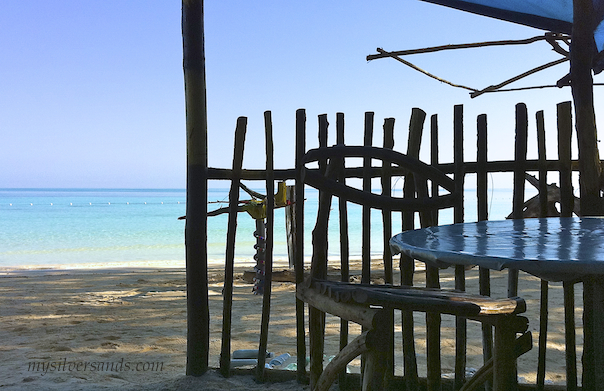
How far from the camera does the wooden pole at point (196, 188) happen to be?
2908 millimetres

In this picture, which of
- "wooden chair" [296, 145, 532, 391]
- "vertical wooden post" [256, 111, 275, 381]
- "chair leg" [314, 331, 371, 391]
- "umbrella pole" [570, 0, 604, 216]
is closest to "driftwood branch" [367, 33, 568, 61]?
"umbrella pole" [570, 0, 604, 216]

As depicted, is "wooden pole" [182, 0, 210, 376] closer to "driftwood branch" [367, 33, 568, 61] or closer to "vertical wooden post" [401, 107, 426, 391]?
"vertical wooden post" [401, 107, 426, 391]

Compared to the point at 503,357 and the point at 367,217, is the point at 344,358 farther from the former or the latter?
the point at 367,217

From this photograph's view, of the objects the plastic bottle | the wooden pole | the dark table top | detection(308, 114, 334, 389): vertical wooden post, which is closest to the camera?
the dark table top

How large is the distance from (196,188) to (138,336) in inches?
73.8

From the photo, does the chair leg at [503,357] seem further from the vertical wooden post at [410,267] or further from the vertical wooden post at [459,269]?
the vertical wooden post at [459,269]

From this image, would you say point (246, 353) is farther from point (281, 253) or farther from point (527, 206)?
point (281, 253)

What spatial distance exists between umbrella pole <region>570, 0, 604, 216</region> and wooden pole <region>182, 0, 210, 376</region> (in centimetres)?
214

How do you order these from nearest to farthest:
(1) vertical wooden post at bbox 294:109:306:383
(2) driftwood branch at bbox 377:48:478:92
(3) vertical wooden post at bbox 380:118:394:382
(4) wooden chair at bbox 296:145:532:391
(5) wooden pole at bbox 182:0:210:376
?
(4) wooden chair at bbox 296:145:532:391, (3) vertical wooden post at bbox 380:118:394:382, (1) vertical wooden post at bbox 294:109:306:383, (5) wooden pole at bbox 182:0:210:376, (2) driftwood branch at bbox 377:48:478:92

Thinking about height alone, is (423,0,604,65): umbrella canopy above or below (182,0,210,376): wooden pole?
above

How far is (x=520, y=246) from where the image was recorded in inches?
48.9

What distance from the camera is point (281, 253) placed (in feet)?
53.6

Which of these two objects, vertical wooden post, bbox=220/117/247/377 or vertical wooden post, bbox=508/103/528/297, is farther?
vertical wooden post, bbox=220/117/247/377

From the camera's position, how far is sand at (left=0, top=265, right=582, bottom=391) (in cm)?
296
